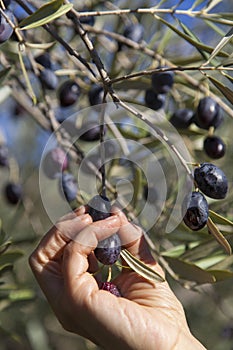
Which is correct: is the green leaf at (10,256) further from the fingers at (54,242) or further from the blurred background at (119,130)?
the fingers at (54,242)

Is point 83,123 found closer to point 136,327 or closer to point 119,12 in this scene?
point 119,12

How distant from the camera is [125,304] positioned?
1212mm

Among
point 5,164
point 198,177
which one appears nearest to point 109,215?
point 198,177

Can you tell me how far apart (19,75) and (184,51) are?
68 cm

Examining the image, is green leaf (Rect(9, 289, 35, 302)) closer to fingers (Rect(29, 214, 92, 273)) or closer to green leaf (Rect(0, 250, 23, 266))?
green leaf (Rect(0, 250, 23, 266))

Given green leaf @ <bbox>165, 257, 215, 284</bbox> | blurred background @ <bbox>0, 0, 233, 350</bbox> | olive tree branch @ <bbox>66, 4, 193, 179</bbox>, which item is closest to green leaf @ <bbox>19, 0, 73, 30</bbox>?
olive tree branch @ <bbox>66, 4, 193, 179</bbox>

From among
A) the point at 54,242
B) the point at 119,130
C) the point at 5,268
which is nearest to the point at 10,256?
the point at 5,268

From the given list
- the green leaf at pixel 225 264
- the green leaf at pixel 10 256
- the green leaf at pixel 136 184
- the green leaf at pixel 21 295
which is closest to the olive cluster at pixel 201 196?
the green leaf at pixel 136 184

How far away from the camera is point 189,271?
4.82 feet

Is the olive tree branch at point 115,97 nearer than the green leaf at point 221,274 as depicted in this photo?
Yes

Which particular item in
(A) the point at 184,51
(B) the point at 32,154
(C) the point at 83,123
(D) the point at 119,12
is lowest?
(B) the point at 32,154

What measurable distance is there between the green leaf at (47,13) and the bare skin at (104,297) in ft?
1.07

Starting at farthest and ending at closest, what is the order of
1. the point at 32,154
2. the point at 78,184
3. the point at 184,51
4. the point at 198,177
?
the point at 32,154, the point at 184,51, the point at 78,184, the point at 198,177

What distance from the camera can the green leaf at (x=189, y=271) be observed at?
4.59ft
